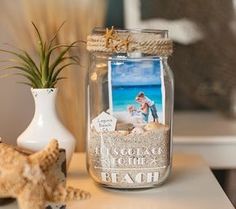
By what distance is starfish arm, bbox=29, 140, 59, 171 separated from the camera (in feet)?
2.82

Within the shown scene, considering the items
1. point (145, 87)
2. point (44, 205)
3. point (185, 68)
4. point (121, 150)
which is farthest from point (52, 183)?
point (185, 68)

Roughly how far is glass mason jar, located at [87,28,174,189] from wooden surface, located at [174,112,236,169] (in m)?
0.32

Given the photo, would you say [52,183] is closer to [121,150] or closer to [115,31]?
[121,150]

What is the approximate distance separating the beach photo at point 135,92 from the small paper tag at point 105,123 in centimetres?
2

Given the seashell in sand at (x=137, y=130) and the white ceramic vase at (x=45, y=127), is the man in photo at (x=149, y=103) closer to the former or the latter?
the seashell in sand at (x=137, y=130)

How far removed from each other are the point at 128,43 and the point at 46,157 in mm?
266

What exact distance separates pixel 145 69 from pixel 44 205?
34 centimetres

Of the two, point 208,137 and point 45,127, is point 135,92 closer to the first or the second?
point 45,127

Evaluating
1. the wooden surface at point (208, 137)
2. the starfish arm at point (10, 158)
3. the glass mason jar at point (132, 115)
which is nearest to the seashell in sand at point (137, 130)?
the glass mason jar at point (132, 115)

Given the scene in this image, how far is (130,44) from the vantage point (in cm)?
98

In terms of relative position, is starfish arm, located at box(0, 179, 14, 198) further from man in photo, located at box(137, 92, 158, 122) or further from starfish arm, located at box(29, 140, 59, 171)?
man in photo, located at box(137, 92, 158, 122)

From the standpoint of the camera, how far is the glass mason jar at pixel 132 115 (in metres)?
0.98

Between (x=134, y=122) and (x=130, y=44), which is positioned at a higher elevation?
(x=130, y=44)

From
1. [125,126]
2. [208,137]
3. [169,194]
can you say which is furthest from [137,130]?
[208,137]
